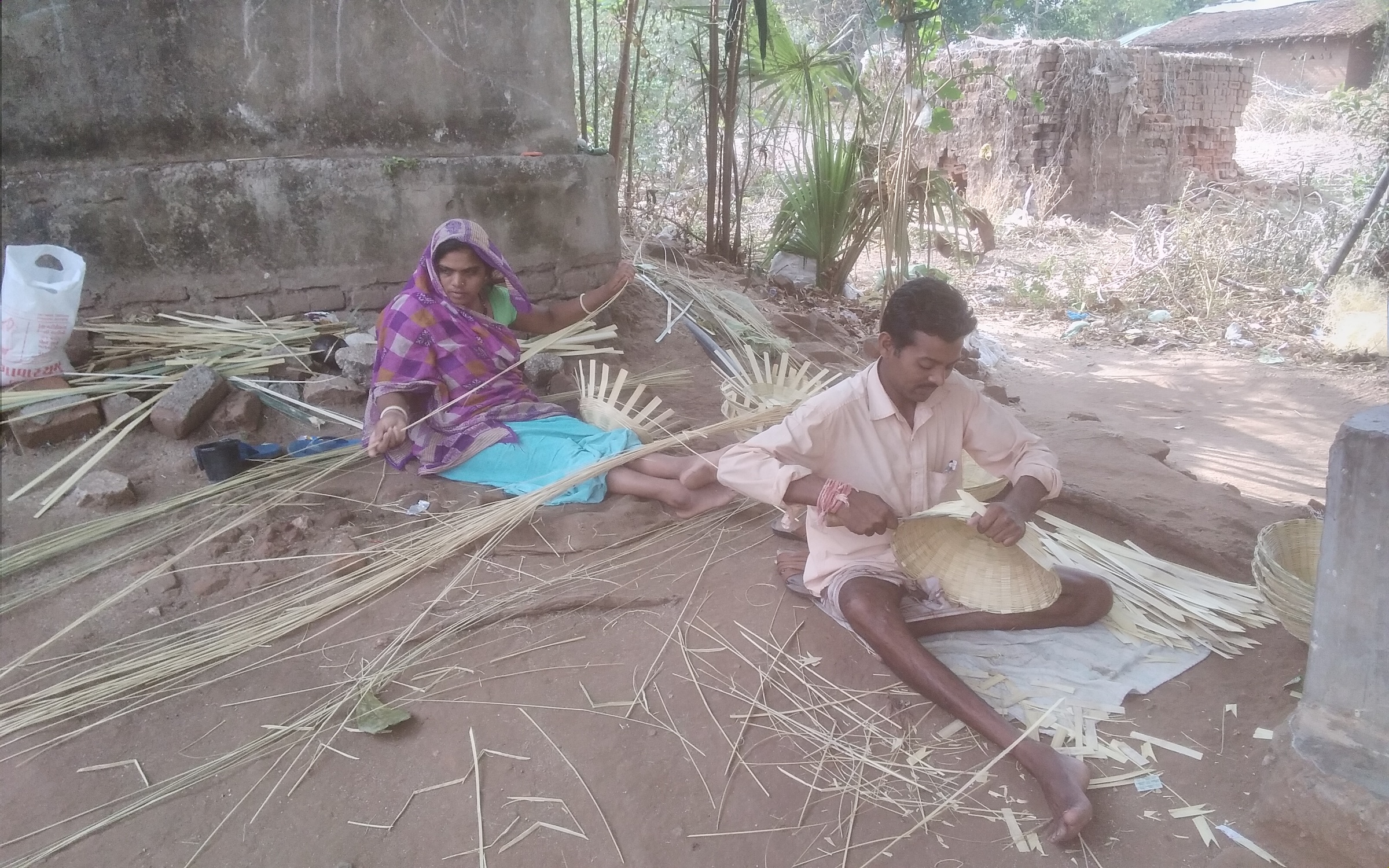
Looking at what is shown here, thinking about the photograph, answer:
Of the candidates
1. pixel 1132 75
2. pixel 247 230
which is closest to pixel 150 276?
pixel 247 230

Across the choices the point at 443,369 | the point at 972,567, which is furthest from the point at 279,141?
the point at 972,567

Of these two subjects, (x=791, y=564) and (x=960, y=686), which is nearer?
(x=960, y=686)

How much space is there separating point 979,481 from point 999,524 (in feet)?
2.52

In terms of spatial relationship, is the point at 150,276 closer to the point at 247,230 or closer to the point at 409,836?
the point at 247,230

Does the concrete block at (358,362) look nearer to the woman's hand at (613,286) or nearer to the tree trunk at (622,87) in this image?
the woman's hand at (613,286)

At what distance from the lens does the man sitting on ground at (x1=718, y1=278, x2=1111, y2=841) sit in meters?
1.91

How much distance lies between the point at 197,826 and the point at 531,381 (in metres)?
2.27

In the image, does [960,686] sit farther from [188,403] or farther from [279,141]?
[279,141]

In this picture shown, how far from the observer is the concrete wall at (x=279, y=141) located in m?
3.23

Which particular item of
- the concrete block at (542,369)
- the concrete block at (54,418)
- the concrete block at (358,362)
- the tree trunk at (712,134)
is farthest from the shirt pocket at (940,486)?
the tree trunk at (712,134)

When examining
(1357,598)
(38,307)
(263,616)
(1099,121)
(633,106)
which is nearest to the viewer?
(1357,598)

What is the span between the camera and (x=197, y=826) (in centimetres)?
173

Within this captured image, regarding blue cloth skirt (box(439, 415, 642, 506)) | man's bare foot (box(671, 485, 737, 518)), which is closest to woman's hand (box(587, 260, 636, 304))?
blue cloth skirt (box(439, 415, 642, 506))

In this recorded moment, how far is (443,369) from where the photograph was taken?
3.12 metres
